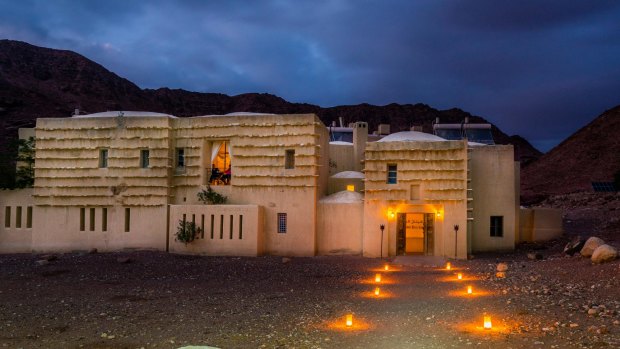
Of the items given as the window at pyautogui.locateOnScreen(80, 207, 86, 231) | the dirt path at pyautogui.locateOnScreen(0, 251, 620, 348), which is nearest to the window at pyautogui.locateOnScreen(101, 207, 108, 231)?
the window at pyautogui.locateOnScreen(80, 207, 86, 231)

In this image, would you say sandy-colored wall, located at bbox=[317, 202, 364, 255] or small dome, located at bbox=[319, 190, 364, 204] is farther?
small dome, located at bbox=[319, 190, 364, 204]

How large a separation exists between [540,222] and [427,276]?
11629 millimetres

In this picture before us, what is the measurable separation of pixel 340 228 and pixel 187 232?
6964 mm

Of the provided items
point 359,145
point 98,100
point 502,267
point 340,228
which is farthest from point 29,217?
point 98,100

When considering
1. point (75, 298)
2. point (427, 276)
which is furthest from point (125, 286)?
point (427, 276)

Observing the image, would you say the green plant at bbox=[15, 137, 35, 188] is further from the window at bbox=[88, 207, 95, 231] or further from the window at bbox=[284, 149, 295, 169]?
the window at bbox=[284, 149, 295, 169]

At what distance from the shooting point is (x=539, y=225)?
90.5 feet

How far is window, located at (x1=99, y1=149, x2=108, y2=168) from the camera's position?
27.0 m

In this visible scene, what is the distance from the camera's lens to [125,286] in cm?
1758

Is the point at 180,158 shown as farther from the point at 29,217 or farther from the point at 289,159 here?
the point at 29,217

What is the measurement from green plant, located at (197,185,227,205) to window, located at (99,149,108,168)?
5.41 m

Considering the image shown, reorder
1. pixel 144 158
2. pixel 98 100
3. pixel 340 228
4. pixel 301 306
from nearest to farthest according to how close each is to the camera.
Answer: pixel 301 306 → pixel 340 228 → pixel 144 158 → pixel 98 100

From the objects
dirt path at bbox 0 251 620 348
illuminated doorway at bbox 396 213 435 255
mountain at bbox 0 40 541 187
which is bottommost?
dirt path at bbox 0 251 620 348

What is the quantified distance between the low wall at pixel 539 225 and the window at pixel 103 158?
21334 mm
